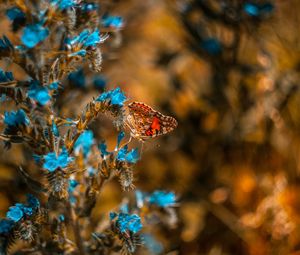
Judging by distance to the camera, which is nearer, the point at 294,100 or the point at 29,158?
the point at 29,158

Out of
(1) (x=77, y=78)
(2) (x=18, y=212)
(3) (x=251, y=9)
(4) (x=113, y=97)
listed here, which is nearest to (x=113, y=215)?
(2) (x=18, y=212)

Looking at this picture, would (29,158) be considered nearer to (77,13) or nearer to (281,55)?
(77,13)

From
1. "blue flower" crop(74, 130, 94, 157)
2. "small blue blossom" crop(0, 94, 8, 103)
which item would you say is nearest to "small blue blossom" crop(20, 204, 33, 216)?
"small blue blossom" crop(0, 94, 8, 103)

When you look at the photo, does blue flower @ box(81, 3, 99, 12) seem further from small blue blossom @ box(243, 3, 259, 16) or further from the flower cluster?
small blue blossom @ box(243, 3, 259, 16)

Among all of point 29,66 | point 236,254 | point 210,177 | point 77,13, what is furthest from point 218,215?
point 29,66

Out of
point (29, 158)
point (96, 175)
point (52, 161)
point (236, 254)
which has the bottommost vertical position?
point (236, 254)

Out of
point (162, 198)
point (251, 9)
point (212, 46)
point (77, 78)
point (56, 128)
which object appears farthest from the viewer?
point (212, 46)

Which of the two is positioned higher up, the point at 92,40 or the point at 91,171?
the point at 92,40

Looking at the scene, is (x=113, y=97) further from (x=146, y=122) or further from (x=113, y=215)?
(x=113, y=215)
